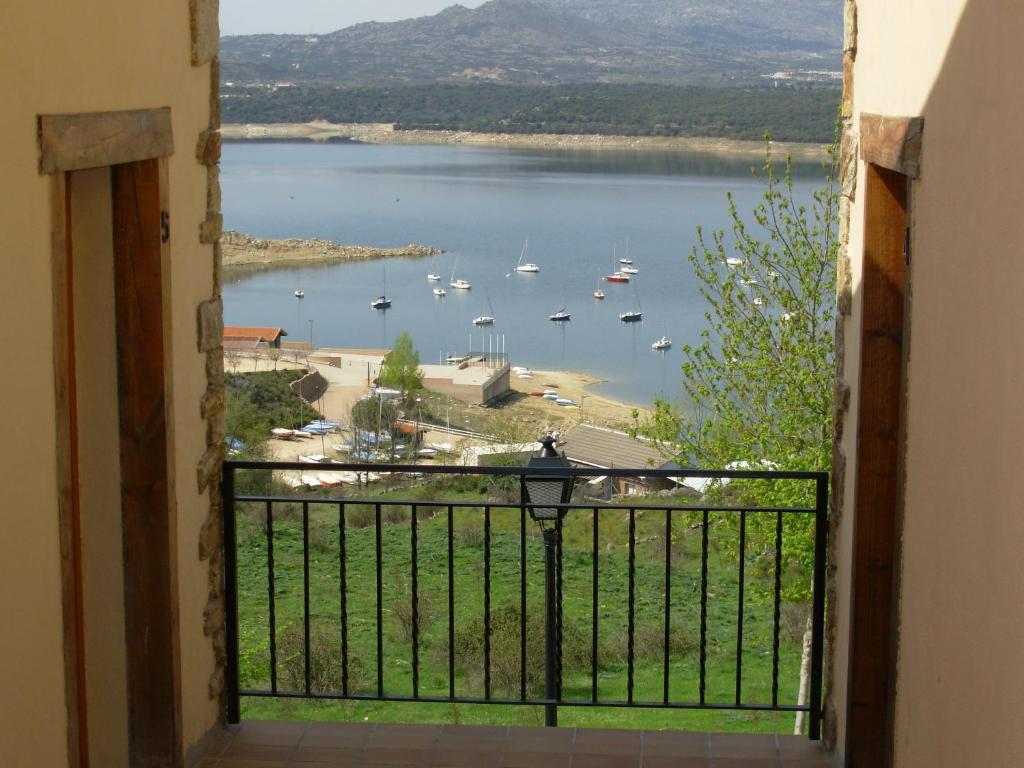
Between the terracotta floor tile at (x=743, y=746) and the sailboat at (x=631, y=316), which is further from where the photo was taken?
the sailboat at (x=631, y=316)

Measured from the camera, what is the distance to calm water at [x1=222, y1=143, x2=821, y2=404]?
140 feet

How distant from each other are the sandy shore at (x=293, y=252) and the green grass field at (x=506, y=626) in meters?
40.1

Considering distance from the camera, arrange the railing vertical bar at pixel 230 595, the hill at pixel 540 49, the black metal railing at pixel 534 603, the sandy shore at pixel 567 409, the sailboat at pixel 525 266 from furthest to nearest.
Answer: the hill at pixel 540 49
the sailboat at pixel 525 266
the sandy shore at pixel 567 409
the black metal railing at pixel 534 603
the railing vertical bar at pixel 230 595

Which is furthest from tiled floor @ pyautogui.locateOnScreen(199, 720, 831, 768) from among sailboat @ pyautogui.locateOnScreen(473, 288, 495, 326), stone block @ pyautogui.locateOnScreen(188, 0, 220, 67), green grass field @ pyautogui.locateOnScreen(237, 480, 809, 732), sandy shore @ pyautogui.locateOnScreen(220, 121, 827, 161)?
sandy shore @ pyautogui.locateOnScreen(220, 121, 827, 161)

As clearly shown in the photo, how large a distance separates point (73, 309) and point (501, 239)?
57.6 metres

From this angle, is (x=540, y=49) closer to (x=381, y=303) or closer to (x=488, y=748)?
(x=381, y=303)

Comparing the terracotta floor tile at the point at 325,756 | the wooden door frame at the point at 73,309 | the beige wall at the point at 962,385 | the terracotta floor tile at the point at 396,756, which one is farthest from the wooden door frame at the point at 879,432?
the wooden door frame at the point at 73,309

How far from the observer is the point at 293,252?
5609 centimetres

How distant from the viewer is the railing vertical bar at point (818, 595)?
329 centimetres

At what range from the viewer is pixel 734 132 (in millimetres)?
65938

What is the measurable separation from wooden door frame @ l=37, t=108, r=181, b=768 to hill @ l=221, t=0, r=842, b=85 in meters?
88.9

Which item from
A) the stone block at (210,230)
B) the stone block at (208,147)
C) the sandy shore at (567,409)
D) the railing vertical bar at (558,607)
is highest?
the stone block at (208,147)

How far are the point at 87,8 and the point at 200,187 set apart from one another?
30.8 inches

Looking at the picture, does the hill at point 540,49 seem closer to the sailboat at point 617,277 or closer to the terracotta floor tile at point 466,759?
the sailboat at point 617,277
